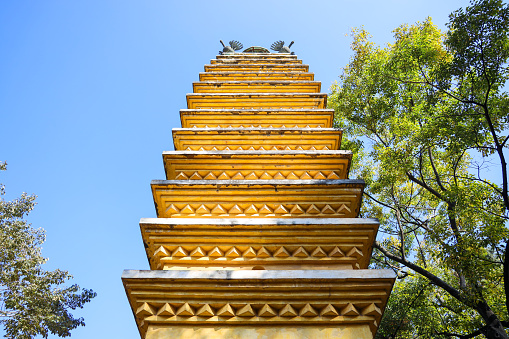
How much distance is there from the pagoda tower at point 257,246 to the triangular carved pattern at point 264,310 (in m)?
0.01

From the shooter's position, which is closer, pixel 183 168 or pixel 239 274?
pixel 239 274

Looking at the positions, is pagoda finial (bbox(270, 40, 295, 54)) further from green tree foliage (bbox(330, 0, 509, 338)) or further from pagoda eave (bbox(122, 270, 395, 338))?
pagoda eave (bbox(122, 270, 395, 338))

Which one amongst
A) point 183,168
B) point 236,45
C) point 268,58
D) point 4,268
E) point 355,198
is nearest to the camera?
point 355,198

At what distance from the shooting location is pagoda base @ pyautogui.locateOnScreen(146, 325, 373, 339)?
4.47m

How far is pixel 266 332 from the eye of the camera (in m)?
4.50

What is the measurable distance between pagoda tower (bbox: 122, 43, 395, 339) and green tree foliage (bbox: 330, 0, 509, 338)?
2833mm

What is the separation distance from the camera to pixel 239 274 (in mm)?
4621

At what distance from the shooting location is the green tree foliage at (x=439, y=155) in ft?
25.9

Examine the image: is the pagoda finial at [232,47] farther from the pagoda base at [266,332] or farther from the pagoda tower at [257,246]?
the pagoda base at [266,332]

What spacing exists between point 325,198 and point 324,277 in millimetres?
1738

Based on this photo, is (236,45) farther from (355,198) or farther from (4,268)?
(355,198)

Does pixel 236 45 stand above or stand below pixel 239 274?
above

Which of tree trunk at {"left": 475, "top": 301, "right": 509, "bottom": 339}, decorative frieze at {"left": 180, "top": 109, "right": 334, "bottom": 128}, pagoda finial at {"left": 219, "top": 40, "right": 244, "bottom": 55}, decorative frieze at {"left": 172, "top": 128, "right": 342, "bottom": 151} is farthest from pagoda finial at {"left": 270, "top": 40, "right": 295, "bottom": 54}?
tree trunk at {"left": 475, "top": 301, "right": 509, "bottom": 339}

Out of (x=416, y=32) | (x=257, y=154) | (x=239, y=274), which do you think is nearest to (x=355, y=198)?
(x=257, y=154)
